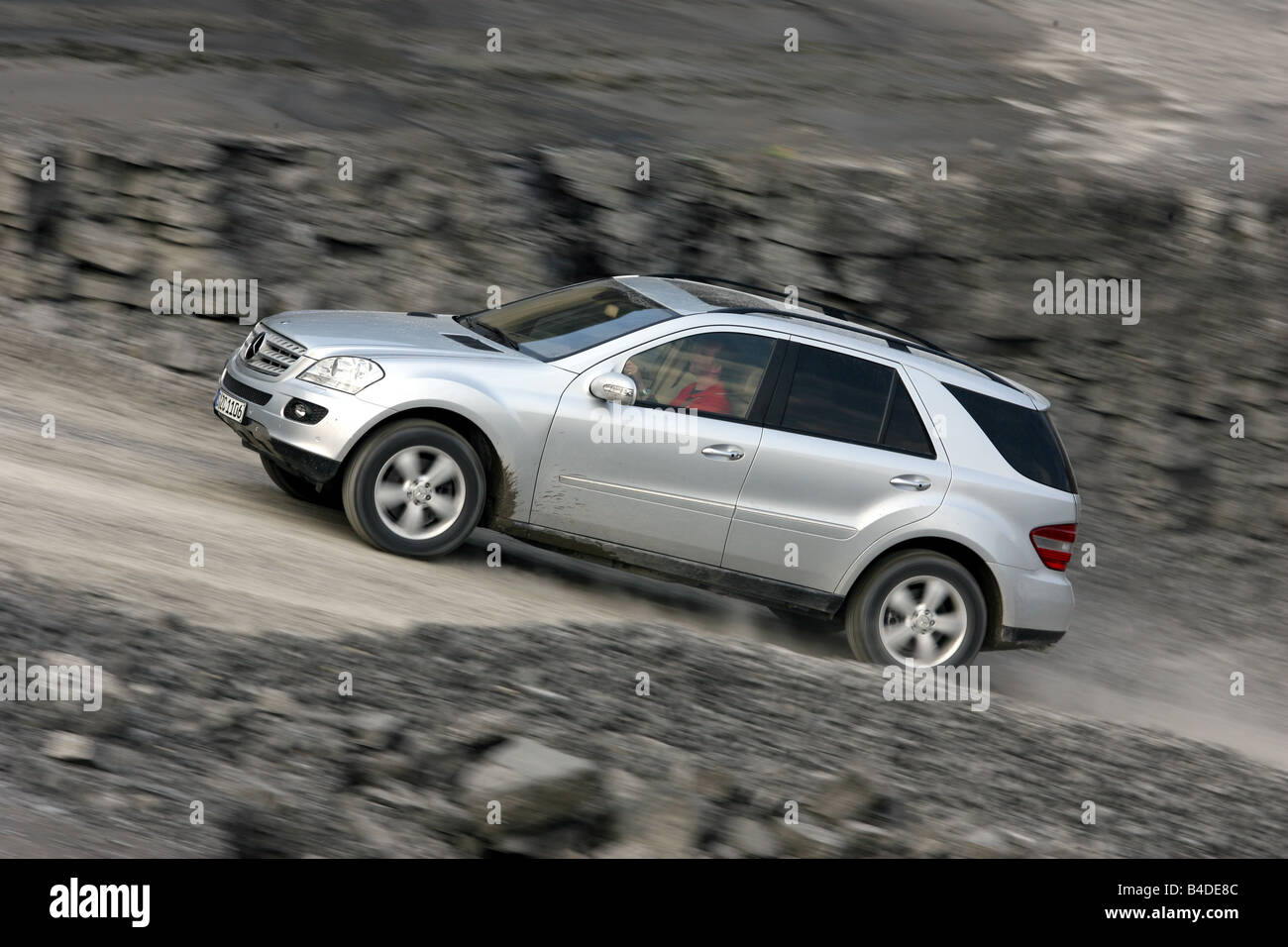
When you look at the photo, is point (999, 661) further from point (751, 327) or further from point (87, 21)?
point (87, 21)

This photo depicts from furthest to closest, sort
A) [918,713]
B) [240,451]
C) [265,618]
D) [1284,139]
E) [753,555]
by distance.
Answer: [1284,139], [240,451], [753,555], [918,713], [265,618]

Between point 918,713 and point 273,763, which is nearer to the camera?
point 273,763

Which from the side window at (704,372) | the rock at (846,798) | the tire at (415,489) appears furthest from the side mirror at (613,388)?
the rock at (846,798)

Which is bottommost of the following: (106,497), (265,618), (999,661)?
(999,661)

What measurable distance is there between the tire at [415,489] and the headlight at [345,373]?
0.96 ft

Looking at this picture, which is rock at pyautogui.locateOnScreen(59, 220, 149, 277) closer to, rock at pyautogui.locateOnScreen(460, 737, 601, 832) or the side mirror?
the side mirror

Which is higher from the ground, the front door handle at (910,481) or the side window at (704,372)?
the side window at (704,372)

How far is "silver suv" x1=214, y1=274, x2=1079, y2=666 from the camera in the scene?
25.3ft

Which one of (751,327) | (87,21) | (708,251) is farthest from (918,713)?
(87,21)

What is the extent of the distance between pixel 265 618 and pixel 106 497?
2.06 metres

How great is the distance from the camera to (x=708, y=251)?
44.8 ft

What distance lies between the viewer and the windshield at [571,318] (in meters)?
8.12

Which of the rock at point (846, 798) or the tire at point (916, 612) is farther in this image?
the tire at point (916, 612)

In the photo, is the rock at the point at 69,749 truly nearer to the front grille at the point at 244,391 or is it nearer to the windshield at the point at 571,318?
the front grille at the point at 244,391
